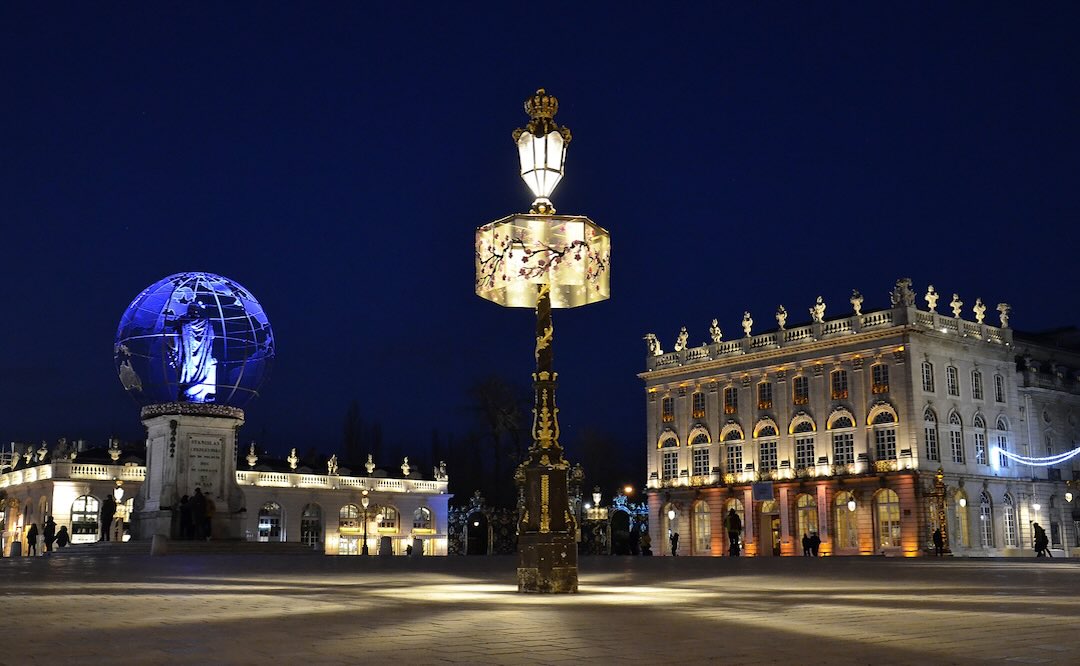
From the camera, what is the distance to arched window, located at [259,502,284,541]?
7069cm

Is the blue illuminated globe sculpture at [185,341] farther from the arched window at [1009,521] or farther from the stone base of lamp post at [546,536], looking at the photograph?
the arched window at [1009,521]

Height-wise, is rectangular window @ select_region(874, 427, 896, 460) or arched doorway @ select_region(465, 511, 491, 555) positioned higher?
rectangular window @ select_region(874, 427, 896, 460)

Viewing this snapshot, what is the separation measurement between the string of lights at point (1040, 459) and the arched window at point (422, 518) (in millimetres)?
36734

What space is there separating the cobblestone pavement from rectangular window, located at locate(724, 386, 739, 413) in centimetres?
5183

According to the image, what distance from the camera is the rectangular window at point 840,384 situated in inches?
2429

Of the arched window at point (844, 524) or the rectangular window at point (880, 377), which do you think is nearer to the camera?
the rectangular window at point (880, 377)

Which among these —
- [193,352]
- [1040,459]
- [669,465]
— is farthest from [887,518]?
[193,352]

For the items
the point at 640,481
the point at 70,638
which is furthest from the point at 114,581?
the point at 640,481

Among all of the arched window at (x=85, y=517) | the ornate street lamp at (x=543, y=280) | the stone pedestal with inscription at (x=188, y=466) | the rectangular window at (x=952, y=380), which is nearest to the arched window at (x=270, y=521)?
the arched window at (x=85, y=517)

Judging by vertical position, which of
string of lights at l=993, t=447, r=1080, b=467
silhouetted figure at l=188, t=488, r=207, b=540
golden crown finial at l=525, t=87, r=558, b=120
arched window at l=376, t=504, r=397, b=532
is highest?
golden crown finial at l=525, t=87, r=558, b=120

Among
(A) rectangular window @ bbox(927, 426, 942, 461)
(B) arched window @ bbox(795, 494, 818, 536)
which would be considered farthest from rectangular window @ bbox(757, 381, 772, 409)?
(A) rectangular window @ bbox(927, 426, 942, 461)

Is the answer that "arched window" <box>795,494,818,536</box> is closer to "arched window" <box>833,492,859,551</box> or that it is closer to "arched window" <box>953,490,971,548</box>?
"arched window" <box>833,492,859,551</box>

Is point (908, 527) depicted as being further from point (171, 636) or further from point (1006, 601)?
point (171, 636)

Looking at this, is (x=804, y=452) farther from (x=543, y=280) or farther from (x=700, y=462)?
(x=543, y=280)
